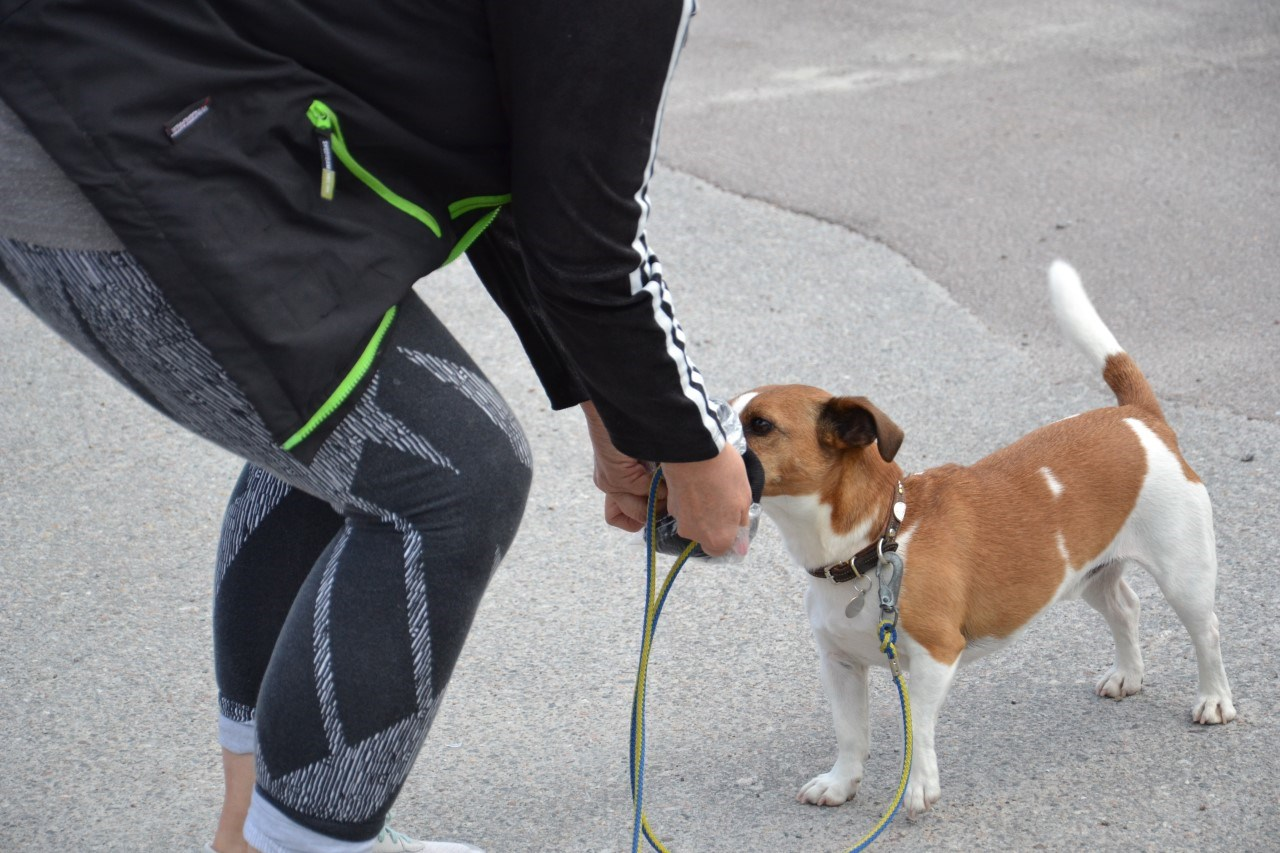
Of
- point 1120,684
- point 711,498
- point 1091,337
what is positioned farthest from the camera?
point 1091,337

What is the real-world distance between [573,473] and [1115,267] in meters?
2.43

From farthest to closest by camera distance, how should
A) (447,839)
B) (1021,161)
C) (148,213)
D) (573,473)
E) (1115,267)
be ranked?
(1021,161) → (1115,267) → (573,473) → (447,839) → (148,213)

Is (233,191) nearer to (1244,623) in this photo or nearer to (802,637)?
(802,637)

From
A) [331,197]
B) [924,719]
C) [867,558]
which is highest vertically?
[331,197]

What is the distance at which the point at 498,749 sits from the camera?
2846mm

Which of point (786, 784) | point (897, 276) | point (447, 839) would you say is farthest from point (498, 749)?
point (897, 276)

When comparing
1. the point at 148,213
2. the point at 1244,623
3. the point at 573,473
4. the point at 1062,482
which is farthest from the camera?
the point at 573,473

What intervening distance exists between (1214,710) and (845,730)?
32.3 inches

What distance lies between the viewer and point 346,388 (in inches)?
58.6

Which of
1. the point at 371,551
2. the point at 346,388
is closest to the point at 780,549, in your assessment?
the point at 371,551

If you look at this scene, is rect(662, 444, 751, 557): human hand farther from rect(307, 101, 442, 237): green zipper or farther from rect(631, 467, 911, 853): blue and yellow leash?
rect(307, 101, 442, 237): green zipper

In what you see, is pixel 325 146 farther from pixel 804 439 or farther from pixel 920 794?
pixel 920 794

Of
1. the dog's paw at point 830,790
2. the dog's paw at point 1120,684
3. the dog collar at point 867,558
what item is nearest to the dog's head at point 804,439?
the dog collar at point 867,558

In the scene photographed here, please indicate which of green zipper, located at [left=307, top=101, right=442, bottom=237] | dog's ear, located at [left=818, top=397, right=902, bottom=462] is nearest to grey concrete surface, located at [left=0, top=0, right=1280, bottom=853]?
dog's ear, located at [left=818, top=397, right=902, bottom=462]
